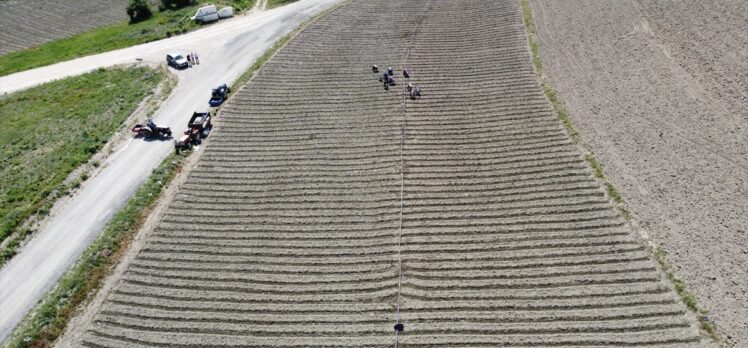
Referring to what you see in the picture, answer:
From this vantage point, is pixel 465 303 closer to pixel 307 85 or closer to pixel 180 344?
pixel 180 344

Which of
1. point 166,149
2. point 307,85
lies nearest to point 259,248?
point 166,149

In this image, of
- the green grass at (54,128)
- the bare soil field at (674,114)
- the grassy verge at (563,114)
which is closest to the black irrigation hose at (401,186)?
the grassy verge at (563,114)

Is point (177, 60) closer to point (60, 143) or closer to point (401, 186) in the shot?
point (60, 143)

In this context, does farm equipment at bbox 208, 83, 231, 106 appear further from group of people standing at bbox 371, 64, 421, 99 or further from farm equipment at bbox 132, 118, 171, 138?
group of people standing at bbox 371, 64, 421, 99

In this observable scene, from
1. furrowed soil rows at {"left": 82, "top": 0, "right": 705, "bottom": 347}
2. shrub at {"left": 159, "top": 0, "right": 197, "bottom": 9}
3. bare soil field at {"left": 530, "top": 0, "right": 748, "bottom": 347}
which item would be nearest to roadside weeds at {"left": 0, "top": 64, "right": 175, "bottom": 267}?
furrowed soil rows at {"left": 82, "top": 0, "right": 705, "bottom": 347}

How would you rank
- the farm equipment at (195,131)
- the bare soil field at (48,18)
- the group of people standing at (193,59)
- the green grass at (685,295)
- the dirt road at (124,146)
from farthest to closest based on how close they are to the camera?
the bare soil field at (48,18) < the group of people standing at (193,59) < the farm equipment at (195,131) < the dirt road at (124,146) < the green grass at (685,295)

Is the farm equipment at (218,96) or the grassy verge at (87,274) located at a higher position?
the farm equipment at (218,96)

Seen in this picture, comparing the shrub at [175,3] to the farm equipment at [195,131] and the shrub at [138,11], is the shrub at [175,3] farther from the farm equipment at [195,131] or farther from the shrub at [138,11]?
the farm equipment at [195,131]
